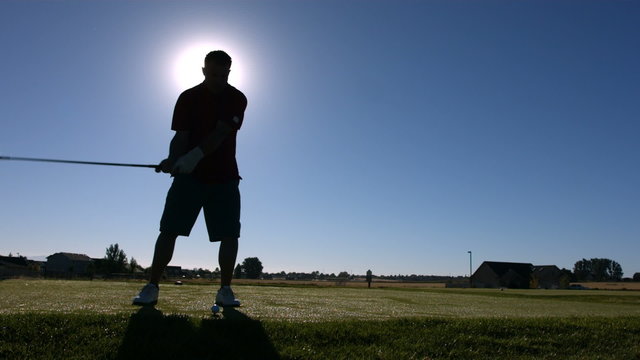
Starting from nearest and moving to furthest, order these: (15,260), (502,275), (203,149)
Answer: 1. (203,149)
2. (502,275)
3. (15,260)

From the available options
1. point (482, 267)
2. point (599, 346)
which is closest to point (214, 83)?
point (599, 346)

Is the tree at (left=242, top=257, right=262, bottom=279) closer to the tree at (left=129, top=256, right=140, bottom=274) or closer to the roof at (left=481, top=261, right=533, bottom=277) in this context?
the tree at (left=129, top=256, right=140, bottom=274)

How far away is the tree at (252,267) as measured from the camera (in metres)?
152

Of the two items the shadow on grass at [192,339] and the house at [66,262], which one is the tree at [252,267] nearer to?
the house at [66,262]

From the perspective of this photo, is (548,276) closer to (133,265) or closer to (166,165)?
(133,265)

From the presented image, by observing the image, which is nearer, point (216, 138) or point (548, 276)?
point (216, 138)

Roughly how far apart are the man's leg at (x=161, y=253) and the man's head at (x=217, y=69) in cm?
130

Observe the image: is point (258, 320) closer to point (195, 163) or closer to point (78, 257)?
point (195, 163)

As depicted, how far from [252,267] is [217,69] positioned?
15375cm

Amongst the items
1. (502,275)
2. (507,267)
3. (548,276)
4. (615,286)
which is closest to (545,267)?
(548,276)

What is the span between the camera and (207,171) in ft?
12.4

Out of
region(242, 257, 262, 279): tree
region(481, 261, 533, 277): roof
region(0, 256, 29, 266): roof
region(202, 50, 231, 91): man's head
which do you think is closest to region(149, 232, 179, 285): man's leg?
region(202, 50, 231, 91): man's head

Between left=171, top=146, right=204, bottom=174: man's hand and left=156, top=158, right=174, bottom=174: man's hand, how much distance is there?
0.09 metres

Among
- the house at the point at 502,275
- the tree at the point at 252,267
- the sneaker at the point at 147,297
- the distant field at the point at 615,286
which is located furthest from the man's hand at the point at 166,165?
the tree at the point at 252,267
